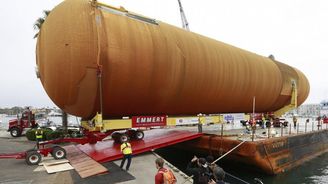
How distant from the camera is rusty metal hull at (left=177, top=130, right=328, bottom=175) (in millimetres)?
11625

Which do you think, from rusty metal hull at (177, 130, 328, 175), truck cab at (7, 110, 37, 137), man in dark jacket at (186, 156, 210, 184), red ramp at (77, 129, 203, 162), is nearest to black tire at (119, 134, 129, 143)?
red ramp at (77, 129, 203, 162)

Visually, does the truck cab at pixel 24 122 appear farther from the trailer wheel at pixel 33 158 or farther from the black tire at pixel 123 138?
the trailer wheel at pixel 33 158

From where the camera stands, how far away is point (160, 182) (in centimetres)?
479

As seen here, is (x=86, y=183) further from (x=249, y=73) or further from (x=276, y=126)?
(x=276, y=126)

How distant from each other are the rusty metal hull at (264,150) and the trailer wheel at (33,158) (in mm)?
7578

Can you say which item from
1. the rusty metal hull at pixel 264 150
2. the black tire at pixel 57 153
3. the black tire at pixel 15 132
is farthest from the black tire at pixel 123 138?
the black tire at pixel 15 132

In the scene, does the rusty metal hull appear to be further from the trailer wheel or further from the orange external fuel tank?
the trailer wheel

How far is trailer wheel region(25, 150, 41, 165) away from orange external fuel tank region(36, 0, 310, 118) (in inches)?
80.8

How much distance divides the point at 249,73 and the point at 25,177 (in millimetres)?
13077

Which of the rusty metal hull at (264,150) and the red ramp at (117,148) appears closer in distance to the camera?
the red ramp at (117,148)

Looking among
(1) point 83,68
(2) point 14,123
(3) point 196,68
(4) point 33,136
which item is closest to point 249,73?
(3) point 196,68

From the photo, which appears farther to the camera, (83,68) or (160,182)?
(83,68)

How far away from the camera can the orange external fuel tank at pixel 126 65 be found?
9.56m

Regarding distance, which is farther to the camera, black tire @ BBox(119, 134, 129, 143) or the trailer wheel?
black tire @ BBox(119, 134, 129, 143)
